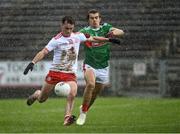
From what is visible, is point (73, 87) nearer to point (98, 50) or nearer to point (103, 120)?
point (98, 50)

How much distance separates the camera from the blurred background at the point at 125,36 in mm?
24531

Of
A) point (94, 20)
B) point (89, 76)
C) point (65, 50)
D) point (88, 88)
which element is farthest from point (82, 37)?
point (88, 88)

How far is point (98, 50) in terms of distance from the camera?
13.1 m

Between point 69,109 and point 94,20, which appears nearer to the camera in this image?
point 69,109

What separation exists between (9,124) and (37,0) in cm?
1446

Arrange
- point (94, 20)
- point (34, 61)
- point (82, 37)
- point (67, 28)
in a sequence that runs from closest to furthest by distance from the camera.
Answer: point (34, 61), point (67, 28), point (82, 37), point (94, 20)

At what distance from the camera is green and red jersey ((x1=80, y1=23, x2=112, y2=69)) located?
12930 millimetres

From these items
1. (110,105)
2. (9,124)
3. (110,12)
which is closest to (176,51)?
(110,12)

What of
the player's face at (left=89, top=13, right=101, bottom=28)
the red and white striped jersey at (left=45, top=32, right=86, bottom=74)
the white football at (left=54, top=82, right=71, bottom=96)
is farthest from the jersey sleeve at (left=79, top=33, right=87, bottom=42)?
the white football at (left=54, top=82, right=71, bottom=96)

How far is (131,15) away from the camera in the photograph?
26547 mm

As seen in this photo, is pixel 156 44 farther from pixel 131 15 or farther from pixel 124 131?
pixel 124 131

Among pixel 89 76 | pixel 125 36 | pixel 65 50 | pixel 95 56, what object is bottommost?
pixel 125 36

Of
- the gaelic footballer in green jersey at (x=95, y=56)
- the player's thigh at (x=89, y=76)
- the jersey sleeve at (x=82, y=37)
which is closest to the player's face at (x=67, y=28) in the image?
the jersey sleeve at (x=82, y=37)

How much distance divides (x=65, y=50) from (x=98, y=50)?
1.12m
